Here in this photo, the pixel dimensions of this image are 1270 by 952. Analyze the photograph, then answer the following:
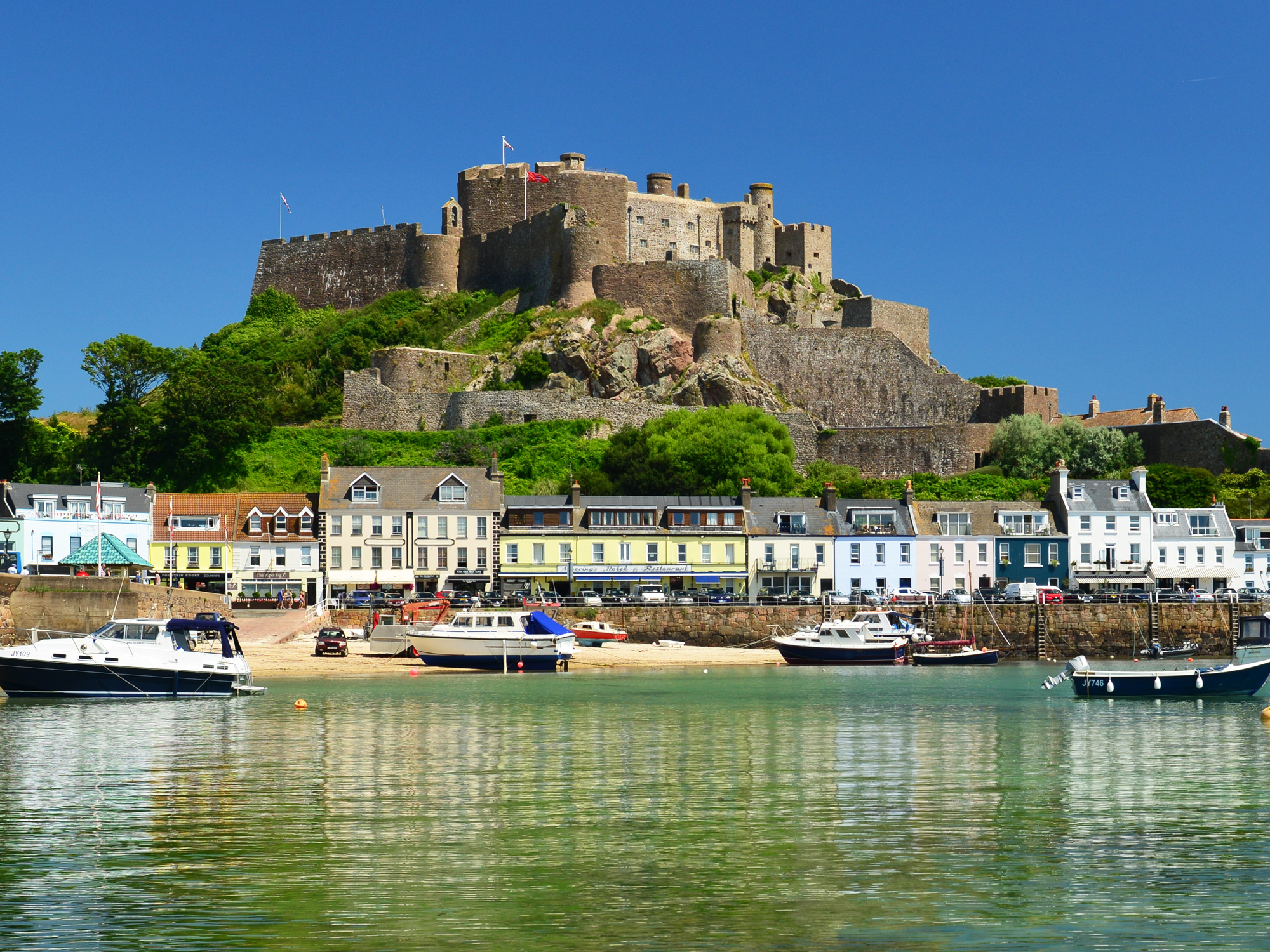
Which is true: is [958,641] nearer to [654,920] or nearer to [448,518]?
[448,518]

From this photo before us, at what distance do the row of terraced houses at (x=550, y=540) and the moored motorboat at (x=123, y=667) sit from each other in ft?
73.6

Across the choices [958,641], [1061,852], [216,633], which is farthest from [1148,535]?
[1061,852]

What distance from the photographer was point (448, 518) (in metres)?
61.5

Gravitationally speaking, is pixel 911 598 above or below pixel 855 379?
below

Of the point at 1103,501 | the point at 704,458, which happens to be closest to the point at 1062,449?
the point at 1103,501

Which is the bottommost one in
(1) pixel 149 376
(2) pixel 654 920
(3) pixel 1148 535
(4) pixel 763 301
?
(2) pixel 654 920

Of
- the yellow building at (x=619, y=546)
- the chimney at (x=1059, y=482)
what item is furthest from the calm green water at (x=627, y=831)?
the chimney at (x=1059, y=482)

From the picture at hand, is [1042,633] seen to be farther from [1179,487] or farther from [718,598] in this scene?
[1179,487]

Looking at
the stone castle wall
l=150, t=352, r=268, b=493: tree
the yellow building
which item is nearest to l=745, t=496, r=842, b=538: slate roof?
the yellow building

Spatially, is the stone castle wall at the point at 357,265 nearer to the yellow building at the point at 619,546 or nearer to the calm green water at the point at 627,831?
the yellow building at the point at 619,546

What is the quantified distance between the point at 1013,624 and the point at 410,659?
22700mm

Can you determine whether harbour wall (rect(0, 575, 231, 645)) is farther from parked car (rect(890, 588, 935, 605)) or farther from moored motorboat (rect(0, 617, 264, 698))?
parked car (rect(890, 588, 935, 605))

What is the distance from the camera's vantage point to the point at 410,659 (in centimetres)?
4741

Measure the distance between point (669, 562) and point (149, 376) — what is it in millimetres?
29324
